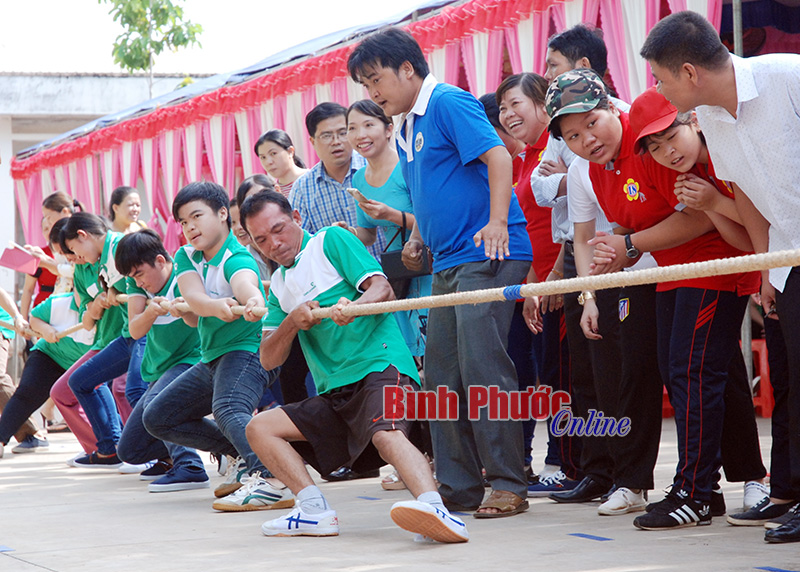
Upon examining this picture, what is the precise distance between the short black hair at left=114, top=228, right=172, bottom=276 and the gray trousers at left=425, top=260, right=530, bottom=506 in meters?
1.86

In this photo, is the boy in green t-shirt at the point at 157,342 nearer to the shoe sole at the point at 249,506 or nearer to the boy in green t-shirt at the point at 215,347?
the boy in green t-shirt at the point at 215,347

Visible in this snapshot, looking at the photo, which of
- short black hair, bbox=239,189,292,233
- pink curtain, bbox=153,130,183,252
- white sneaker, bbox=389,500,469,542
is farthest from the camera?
pink curtain, bbox=153,130,183,252

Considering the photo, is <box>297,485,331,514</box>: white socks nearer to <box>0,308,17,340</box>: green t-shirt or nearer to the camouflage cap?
the camouflage cap

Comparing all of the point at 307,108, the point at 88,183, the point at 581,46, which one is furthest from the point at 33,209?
the point at 581,46

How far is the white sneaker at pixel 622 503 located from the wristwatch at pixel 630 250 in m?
0.81

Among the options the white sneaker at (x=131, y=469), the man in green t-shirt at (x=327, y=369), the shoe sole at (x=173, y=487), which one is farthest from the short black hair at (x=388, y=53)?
the white sneaker at (x=131, y=469)

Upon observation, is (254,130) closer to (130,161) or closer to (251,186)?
(130,161)

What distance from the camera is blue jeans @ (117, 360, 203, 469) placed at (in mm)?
4594

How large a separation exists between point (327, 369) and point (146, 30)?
1577 cm

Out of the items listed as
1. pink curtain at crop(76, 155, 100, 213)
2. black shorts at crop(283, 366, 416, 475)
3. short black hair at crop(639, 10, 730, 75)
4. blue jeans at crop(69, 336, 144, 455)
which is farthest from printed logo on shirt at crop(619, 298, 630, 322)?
pink curtain at crop(76, 155, 100, 213)

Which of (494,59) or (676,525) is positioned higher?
(494,59)

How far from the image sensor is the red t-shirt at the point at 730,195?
9.58 ft

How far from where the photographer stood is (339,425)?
3270mm

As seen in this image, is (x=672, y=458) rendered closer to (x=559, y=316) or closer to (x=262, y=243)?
(x=559, y=316)
